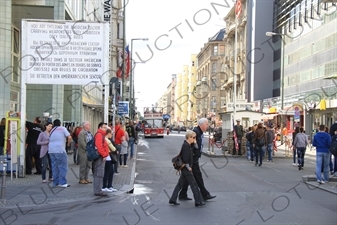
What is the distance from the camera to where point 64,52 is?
605 inches

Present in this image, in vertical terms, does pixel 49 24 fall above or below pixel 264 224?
above

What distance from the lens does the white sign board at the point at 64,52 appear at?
15367mm

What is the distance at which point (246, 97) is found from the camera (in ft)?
219

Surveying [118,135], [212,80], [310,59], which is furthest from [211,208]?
[212,80]

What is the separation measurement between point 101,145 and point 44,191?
1949 millimetres

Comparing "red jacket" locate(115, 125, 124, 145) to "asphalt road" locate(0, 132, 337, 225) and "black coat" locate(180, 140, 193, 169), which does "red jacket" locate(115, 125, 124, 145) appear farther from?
"black coat" locate(180, 140, 193, 169)

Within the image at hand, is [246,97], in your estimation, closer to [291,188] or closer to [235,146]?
[235,146]

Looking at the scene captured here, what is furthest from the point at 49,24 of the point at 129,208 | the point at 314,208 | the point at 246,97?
the point at 246,97

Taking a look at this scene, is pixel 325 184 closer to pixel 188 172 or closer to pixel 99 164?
pixel 188 172

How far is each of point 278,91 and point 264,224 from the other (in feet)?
174

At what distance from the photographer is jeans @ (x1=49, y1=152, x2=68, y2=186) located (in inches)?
515

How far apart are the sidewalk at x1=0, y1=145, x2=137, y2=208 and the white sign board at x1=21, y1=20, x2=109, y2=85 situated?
318cm

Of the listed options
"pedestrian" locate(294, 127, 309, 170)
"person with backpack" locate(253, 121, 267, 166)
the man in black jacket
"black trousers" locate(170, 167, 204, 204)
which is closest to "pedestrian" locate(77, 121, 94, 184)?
the man in black jacket

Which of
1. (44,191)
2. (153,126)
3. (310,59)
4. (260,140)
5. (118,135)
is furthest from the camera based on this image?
(153,126)
